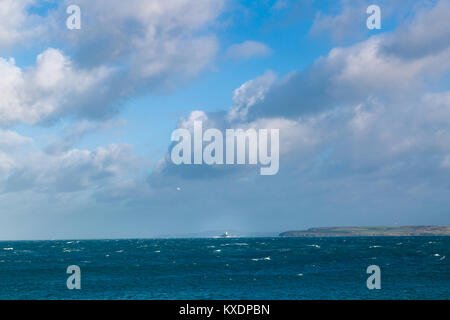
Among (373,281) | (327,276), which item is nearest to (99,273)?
(327,276)

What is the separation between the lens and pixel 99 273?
101 meters

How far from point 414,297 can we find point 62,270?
81650 mm

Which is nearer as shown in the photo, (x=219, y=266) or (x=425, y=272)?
(x=425, y=272)
